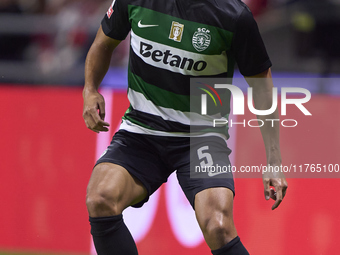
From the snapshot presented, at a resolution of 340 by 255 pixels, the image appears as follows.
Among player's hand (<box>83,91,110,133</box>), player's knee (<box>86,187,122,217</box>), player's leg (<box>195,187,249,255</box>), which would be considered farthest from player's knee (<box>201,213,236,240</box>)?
player's hand (<box>83,91,110,133</box>)

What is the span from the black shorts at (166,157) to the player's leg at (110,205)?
81 mm

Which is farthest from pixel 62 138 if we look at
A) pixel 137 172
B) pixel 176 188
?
pixel 137 172

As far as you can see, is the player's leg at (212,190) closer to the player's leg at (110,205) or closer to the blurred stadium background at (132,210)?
the player's leg at (110,205)

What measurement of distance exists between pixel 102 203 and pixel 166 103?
693 millimetres

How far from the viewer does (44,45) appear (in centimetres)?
724

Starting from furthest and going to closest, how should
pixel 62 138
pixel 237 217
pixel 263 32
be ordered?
pixel 263 32, pixel 62 138, pixel 237 217

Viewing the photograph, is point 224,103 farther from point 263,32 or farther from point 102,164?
point 263,32

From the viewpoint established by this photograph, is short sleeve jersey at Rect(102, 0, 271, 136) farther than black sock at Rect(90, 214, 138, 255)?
Yes

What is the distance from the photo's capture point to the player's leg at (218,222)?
2.86 meters

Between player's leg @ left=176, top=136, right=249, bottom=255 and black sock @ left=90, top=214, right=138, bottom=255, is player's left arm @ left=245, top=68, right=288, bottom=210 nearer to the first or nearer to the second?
player's leg @ left=176, top=136, right=249, bottom=255

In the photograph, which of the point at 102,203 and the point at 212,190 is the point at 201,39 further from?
the point at 102,203

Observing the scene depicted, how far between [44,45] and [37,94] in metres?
2.30

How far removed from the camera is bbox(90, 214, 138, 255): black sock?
2.95m

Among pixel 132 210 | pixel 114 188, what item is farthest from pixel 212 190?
pixel 132 210
